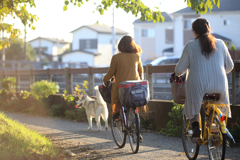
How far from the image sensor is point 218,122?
4215 mm

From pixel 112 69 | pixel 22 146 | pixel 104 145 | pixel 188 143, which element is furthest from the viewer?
pixel 104 145

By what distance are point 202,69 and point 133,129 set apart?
1840 mm

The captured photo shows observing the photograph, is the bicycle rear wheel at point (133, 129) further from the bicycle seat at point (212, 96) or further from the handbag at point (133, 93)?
the bicycle seat at point (212, 96)

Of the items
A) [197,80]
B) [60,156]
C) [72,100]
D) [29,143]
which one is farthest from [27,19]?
[197,80]

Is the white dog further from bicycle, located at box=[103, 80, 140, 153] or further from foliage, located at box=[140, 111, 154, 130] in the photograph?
bicycle, located at box=[103, 80, 140, 153]

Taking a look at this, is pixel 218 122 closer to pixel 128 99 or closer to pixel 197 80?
pixel 197 80

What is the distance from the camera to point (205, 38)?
4.36 m

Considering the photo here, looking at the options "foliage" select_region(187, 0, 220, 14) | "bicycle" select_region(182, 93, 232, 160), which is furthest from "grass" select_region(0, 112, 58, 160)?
"foliage" select_region(187, 0, 220, 14)

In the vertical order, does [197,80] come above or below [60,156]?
above

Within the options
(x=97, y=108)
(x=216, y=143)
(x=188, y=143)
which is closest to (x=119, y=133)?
(x=188, y=143)

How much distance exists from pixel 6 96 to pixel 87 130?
788cm

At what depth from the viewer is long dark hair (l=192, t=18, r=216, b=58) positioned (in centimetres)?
432

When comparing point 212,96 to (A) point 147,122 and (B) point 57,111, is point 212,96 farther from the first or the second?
(B) point 57,111

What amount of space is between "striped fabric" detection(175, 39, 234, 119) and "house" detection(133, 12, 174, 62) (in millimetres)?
46192
